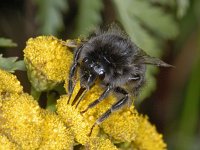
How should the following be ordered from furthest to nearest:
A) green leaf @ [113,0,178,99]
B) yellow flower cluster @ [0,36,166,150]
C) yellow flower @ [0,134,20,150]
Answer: green leaf @ [113,0,178,99], yellow flower cluster @ [0,36,166,150], yellow flower @ [0,134,20,150]

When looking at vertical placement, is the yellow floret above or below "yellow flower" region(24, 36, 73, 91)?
Result: below

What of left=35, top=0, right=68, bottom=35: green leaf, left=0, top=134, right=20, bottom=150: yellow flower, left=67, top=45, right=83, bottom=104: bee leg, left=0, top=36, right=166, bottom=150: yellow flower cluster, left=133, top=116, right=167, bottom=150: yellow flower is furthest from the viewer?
left=35, top=0, right=68, bottom=35: green leaf

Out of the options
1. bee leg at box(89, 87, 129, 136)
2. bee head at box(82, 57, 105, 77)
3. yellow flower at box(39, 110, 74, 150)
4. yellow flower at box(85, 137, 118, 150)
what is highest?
bee head at box(82, 57, 105, 77)

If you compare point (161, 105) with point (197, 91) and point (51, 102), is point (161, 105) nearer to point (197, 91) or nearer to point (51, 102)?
point (197, 91)

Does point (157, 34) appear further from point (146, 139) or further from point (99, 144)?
point (99, 144)

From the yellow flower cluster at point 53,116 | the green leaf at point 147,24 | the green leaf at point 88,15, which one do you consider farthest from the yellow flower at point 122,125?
the green leaf at point 88,15

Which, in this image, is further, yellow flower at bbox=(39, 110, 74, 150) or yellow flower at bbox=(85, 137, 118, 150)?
yellow flower at bbox=(85, 137, 118, 150)

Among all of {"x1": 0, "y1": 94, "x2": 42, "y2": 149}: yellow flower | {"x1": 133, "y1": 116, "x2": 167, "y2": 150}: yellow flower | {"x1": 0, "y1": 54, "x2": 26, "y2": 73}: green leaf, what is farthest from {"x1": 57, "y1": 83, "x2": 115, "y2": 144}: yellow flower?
{"x1": 133, "y1": 116, "x2": 167, "y2": 150}: yellow flower

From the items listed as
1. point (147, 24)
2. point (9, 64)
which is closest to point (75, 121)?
point (9, 64)

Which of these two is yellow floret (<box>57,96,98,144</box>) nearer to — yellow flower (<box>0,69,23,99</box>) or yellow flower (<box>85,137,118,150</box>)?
yellow flower (<box>85,137,118,150</box>)
